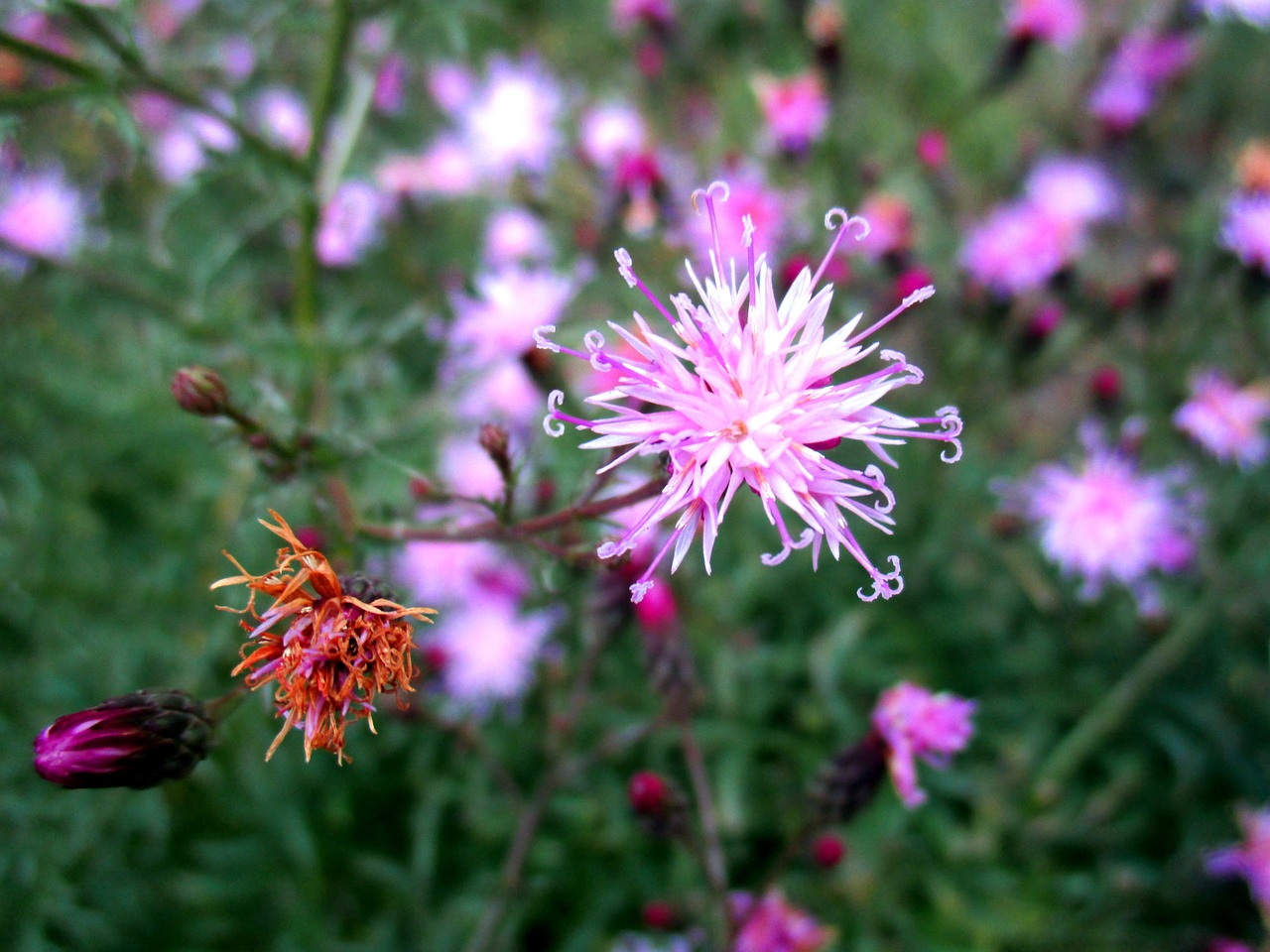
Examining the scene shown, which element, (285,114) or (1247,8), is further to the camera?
(285,114)

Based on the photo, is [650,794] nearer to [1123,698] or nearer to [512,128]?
[1123,698]

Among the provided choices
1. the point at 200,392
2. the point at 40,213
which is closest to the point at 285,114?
the point at 40,213

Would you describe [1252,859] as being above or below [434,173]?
below

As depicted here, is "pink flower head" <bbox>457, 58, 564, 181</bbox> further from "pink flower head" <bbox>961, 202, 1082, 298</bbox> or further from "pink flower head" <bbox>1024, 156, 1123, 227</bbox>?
"pink flower head" <bbox>1024, 156, 1123, 227</bbox>

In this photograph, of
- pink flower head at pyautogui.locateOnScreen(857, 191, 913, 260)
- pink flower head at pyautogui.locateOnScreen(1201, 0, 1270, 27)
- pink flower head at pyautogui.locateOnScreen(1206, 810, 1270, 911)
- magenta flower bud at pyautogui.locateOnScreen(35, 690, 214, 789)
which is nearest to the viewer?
magenta flower bud at pyautogui.locateOnScreen(35, 690, 214, 789)

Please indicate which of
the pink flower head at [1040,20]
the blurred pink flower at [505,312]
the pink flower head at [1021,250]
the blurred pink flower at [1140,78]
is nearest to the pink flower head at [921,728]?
the blurred pink flower at [505,312]

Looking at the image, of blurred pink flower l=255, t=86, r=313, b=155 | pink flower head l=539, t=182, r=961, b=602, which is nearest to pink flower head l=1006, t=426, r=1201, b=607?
pink flower head l=539, t=182, r=961, b=602
